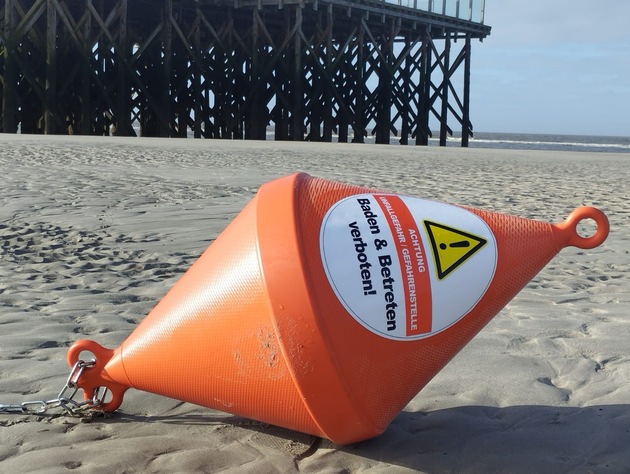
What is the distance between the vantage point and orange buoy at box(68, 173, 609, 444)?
6.46ft

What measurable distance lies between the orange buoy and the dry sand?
0.11m

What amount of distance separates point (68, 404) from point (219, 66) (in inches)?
809

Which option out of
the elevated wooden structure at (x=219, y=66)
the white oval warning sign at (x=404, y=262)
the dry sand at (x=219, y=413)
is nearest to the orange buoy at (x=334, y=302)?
the white oval warning sign at (x=404, y=262)

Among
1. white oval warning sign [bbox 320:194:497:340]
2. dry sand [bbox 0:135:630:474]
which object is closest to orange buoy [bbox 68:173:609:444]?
white oval warning sign [bbox 320:194:497:340]

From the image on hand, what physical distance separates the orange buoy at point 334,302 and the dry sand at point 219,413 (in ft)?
0.37

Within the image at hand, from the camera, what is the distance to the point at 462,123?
2641 cm

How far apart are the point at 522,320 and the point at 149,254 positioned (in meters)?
2.15

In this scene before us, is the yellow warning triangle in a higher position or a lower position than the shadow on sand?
higher

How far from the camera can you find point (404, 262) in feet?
6.66

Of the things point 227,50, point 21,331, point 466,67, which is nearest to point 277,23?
point 227,50

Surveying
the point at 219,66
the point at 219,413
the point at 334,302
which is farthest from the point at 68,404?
the point at 219,66

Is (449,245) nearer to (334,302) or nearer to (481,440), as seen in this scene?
(334,302)

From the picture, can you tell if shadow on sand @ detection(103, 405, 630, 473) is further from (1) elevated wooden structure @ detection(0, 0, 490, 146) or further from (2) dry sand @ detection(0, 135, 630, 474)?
(1) elevated wooden structure @ detection(0, 0, 490, 146)

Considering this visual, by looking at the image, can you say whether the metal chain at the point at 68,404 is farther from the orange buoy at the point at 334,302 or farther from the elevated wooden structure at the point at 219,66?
the elevated wooden structure at the point at 219,66
